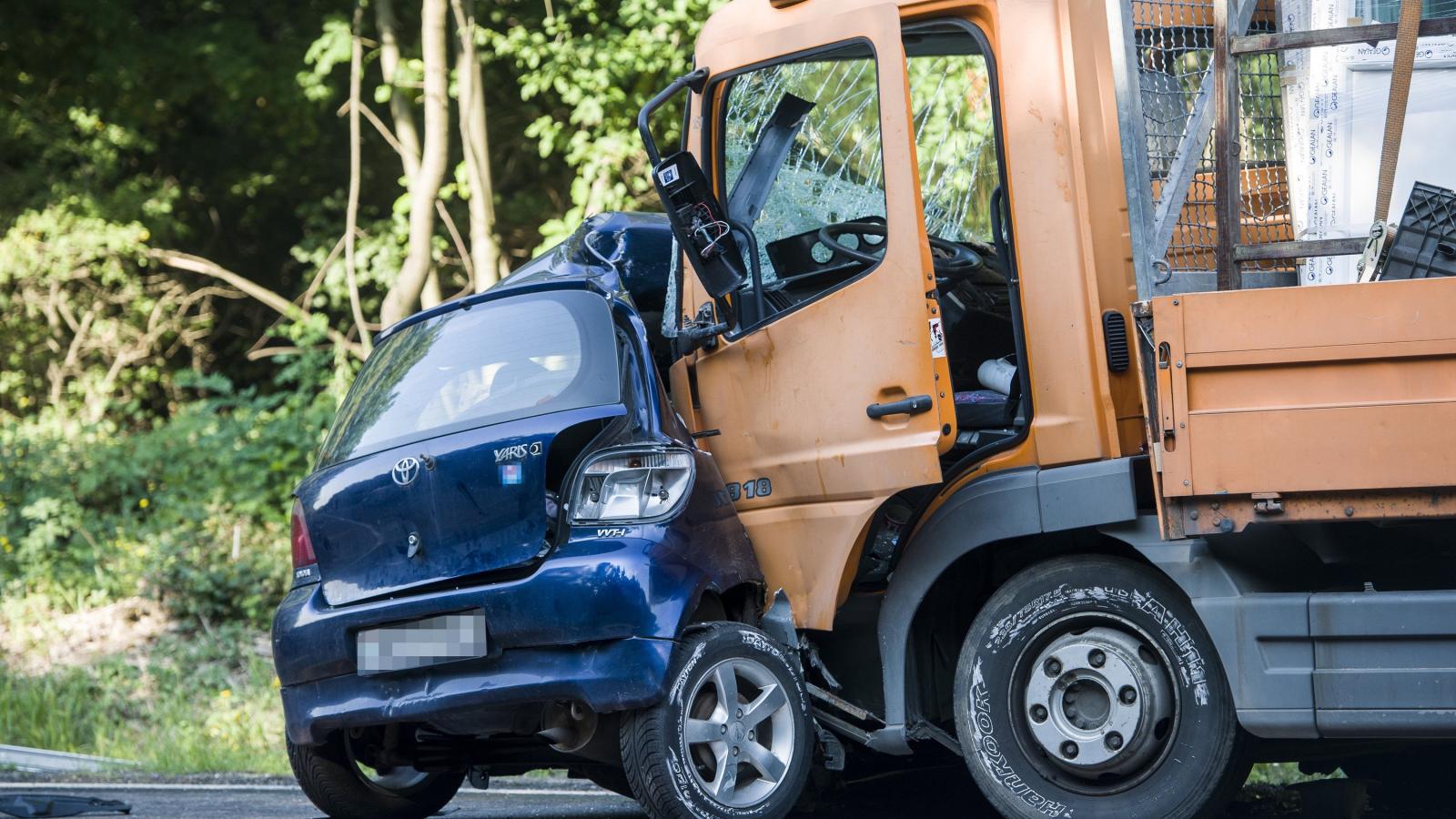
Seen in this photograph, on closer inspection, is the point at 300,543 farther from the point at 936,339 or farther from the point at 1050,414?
the point at 1050,414

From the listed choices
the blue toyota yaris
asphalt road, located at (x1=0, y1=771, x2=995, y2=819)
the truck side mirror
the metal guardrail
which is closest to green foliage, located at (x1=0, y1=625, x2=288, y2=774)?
the metal guardrail

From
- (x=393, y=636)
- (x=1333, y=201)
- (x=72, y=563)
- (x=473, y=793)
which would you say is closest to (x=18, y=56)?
(x=72, y=563)

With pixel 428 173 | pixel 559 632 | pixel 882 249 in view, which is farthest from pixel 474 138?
pixel 559 632

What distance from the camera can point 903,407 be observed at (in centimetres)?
477

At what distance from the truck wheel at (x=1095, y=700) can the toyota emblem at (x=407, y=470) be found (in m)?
1.76

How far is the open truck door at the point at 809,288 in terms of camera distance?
4.80 m

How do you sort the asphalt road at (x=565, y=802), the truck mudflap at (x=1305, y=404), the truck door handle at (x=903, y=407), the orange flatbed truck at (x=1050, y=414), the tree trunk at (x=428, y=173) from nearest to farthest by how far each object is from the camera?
the truck mudflap at (x=1305, y=404), the orange flatbed truck at (x=1050, y=414), the truck door handle at (x=903, y=407), the asphalt road at (x=565, y=802), the tree trunk at (x=428, y=173)

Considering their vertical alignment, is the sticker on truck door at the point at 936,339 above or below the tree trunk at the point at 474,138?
below

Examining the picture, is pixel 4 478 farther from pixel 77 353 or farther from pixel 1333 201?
pixel 1333 201

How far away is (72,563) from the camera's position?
11.8m

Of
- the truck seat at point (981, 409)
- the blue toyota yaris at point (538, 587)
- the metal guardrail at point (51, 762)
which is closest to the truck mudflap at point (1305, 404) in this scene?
the truck seat at point (981, 409)

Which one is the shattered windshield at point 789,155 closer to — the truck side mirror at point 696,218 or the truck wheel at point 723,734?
the truck side mirror at point 696,218

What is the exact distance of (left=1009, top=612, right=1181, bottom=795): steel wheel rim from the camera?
4473 mm

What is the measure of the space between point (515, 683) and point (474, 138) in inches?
367
